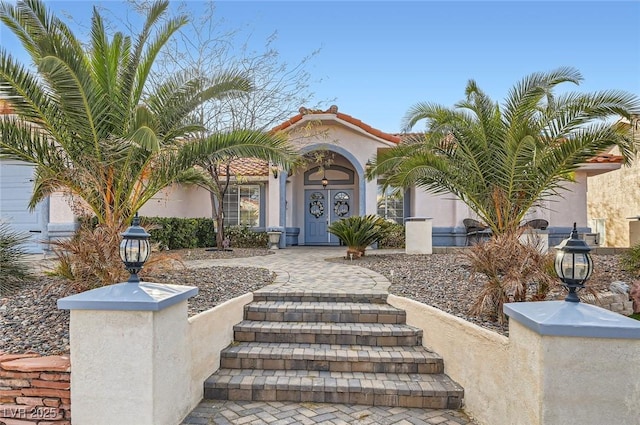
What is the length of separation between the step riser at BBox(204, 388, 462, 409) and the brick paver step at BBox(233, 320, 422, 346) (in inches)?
36.2

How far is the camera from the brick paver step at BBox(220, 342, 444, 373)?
437 centimetres

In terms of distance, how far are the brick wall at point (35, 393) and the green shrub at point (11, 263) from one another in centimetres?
313

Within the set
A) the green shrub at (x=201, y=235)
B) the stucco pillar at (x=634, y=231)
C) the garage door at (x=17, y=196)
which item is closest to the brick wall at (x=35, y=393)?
the green shrub at (x=201, y=235)

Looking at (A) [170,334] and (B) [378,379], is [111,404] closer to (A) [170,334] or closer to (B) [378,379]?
(A) [170,334]

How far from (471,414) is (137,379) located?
327cm

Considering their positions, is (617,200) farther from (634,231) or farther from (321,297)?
(321,297)

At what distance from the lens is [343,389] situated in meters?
3.97

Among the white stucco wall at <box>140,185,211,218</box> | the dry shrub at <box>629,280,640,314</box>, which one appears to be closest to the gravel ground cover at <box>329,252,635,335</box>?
the dry shrub at <box>629,280,640,314</box>

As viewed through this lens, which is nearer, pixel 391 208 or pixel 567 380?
pixel 567 380

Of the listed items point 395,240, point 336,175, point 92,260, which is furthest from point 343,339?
point 336,175

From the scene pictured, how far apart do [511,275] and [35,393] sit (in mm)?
5303

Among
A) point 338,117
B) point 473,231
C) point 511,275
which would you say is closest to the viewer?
point 511,275

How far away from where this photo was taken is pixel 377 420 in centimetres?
360

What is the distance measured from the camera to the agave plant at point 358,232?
10.9 m
